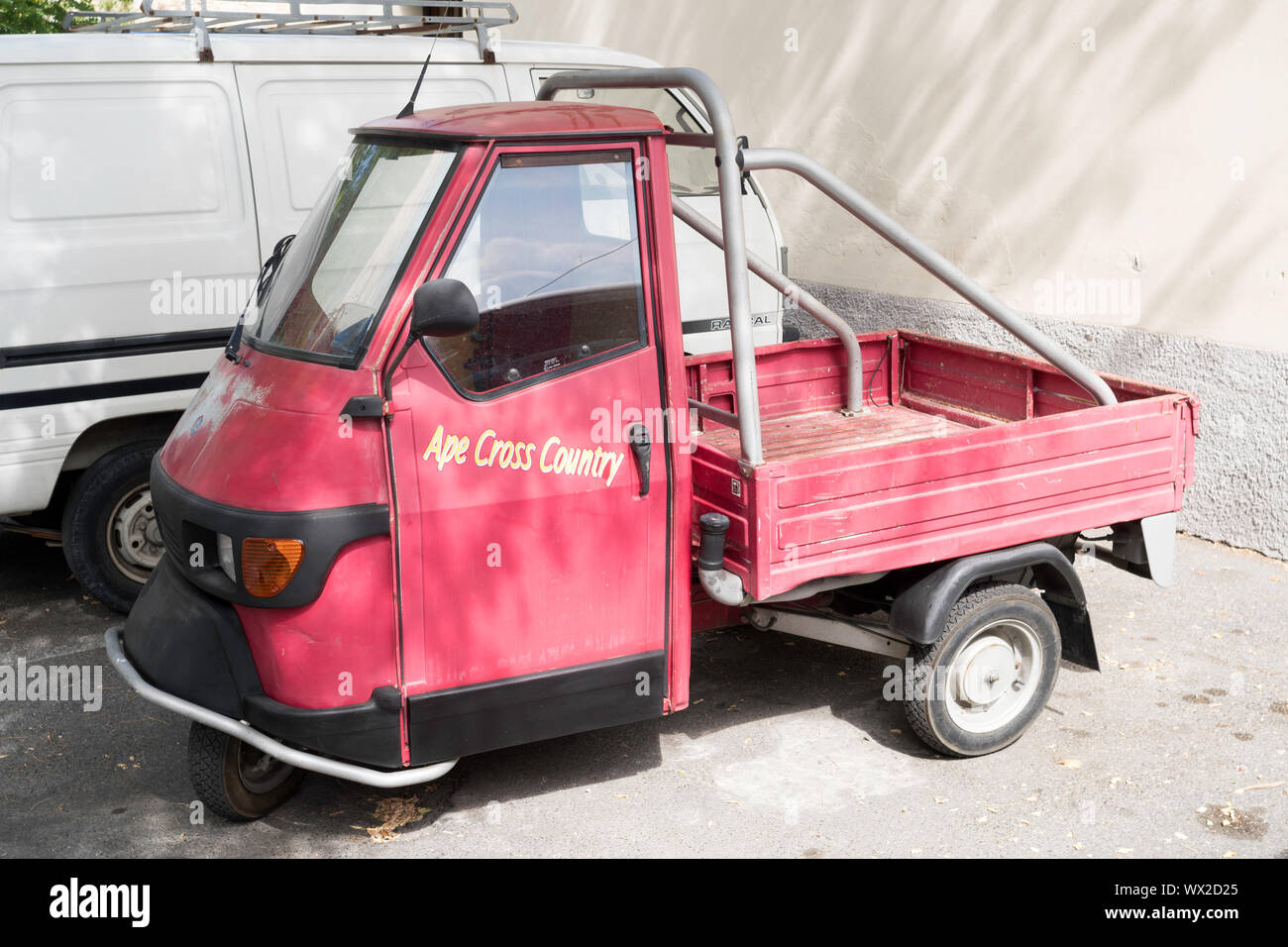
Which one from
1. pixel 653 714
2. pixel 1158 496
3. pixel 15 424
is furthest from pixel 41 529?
pixel 1158 496

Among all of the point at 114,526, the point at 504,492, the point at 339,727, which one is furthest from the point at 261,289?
the point at 114,526

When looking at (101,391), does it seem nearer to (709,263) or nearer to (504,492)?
(504,492)

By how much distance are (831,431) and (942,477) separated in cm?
139

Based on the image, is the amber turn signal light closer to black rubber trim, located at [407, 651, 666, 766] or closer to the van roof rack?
black rubber trim, located at [407, 651, 666, 766]

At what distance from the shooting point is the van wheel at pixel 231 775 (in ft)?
14.4

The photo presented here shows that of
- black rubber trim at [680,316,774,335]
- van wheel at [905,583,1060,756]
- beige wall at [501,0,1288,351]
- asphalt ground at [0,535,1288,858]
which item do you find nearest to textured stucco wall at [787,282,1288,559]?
beige wall at [501,0,1288,351]

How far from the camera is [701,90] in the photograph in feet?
Answer: 14.1

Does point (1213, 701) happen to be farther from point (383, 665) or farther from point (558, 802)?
point (383, 665)

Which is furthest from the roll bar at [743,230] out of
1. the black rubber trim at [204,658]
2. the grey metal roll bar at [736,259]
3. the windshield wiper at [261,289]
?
the black rubber trim at [204,658]

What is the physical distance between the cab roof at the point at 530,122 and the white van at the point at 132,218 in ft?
6.09

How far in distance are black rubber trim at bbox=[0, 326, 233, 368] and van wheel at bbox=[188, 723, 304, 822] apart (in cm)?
226

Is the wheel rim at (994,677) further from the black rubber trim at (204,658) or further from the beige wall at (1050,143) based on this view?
the beige wall at (1050,143)

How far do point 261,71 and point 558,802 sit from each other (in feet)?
12.6

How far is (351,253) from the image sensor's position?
170 inches
